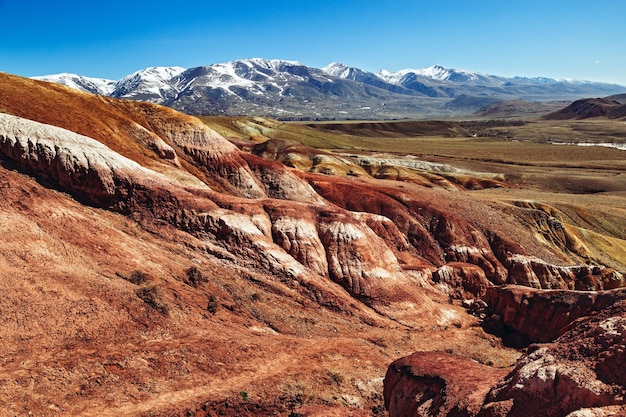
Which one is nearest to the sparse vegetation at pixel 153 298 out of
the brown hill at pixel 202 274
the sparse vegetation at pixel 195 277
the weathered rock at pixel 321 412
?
the brown hill at pixel 202 274

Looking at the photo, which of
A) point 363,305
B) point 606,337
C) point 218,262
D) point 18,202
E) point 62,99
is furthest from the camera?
point 62,99

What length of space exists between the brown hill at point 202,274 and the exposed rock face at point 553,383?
6.29 meters

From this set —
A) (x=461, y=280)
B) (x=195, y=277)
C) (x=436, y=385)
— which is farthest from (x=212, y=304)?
(x=461, y=280)

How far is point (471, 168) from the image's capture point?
12306 cm

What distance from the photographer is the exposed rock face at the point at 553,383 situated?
11164mm

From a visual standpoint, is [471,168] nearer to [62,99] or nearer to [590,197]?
[590,197]

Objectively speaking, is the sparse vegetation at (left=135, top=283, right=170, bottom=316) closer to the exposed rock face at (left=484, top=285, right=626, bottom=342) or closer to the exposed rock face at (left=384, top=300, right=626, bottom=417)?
the exposed rock face at (left=384, top=300, right=626, bottom=417)

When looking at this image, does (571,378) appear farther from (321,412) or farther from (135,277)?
(135,277)

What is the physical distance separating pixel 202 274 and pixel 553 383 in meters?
20.3

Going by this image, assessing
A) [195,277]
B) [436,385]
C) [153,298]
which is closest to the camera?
[436,385]

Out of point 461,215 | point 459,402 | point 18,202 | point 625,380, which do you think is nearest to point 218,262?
point 18,202

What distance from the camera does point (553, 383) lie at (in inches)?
466

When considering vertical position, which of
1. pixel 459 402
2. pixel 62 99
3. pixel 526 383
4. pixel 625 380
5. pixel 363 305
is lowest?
pixel 363 305

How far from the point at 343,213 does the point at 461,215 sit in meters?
20.4
